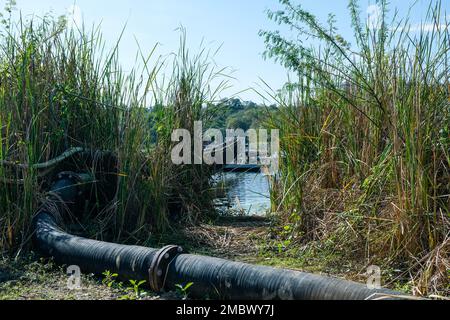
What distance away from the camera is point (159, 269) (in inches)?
135

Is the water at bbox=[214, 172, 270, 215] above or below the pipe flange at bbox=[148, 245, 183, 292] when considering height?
above

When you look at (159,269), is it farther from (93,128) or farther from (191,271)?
(93,128)

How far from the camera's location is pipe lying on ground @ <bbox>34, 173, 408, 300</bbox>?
112 inches

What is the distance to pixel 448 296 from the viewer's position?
308 centimetres

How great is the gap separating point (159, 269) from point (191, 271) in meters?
0.20

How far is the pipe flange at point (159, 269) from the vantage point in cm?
342

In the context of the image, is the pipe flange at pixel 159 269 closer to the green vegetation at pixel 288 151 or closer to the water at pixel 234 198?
the green vegetation at pixel 288 151

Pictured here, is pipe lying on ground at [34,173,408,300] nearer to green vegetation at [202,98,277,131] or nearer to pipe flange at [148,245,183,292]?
pipe flange at [148,245,183,292]

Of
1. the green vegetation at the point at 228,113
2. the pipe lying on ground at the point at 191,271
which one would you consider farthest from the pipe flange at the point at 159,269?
the green vegetation at the point at 228,113

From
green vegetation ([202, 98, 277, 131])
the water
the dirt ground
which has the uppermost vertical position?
green vegetation ([202, 98, 277, 131])

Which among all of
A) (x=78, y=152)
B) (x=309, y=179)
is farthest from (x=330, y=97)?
(x=78, y=152)

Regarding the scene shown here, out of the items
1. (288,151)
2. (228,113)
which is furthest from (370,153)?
(228,113)

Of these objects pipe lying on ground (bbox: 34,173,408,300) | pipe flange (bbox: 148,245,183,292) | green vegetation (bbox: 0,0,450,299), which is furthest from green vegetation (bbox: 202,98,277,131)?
pipe flange (bbox: 148,245,183,292)
